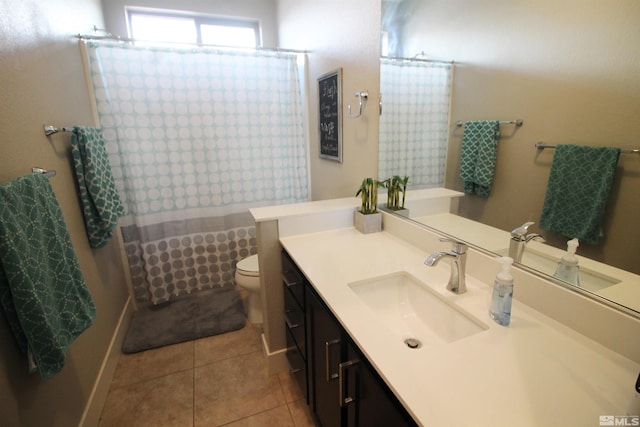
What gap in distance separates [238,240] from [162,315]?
838 mm

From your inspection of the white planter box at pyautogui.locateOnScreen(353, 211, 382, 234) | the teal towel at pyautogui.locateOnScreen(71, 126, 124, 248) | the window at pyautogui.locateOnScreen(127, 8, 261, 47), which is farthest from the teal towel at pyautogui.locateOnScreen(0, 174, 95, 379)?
the window at pyautogui.locateOnScreen(127, 8, 261, 47)

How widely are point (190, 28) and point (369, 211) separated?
9.51 feet

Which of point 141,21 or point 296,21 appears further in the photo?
point 141,21

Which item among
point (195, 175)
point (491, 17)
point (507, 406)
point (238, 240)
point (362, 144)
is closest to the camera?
point (507, 406)

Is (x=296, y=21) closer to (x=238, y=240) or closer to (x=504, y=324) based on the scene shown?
(x=238, y=240)

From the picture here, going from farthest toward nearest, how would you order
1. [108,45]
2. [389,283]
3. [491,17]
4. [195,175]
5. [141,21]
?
[141,21]
[195,175]
[108,45]
[389,283]
[491,17]

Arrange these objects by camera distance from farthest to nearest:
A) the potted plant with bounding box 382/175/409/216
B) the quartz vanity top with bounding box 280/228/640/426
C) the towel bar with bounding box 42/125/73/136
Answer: the potted plant with bounding box 382/175/409/216 < the towel bar with bounding box 42/125/73/136 < the quartz vanity top with bounding box 280/228/640/426

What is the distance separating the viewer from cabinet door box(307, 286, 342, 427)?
1048 millimetres

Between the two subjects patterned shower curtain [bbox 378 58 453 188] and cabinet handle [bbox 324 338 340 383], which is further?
patterned shower curtain [bbox 378 58 453 188]

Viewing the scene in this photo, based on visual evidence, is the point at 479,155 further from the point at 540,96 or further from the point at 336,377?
the point at 336,377

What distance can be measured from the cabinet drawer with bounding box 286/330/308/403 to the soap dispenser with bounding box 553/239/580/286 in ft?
3.60

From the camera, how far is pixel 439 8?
1.25 metres

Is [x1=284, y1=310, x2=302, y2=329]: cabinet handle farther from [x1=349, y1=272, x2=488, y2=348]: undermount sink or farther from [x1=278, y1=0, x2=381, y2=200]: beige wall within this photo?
[x1=278, y1=0, x2=381, y2=200]: beige wall

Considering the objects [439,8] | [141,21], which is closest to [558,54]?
[439,8]
